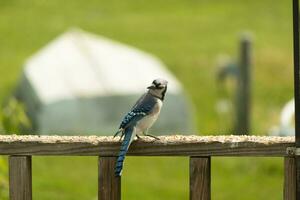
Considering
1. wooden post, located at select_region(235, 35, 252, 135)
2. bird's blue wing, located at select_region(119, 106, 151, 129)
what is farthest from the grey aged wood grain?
wooden post, located at select_region(235, 35, 252, 135)

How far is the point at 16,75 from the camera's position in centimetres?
1902

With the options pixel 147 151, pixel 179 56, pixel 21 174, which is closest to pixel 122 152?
pixel 147 151

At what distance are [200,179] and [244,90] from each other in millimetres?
12084

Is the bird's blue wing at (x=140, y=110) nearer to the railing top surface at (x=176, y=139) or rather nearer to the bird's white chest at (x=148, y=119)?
the bird's white chest at (x=148, y=119)

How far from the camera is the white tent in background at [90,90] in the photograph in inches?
599

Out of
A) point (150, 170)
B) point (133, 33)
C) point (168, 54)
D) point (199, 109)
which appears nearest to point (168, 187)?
point (150, 170)

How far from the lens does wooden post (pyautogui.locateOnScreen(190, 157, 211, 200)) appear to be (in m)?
4.26

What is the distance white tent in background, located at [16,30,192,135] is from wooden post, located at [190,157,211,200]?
10734mm

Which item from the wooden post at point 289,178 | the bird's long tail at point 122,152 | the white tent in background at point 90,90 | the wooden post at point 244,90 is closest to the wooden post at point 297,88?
the wooden post at point 289,178

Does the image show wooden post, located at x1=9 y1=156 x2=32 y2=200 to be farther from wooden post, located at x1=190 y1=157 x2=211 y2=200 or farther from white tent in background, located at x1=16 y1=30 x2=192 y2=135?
white tent in background, located at x1=16 y1=30 x2=192 y2=135

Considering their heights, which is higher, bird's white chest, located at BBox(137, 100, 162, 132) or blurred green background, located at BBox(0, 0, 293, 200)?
blurred green background, located at BBox(0, 0, 293, 200)

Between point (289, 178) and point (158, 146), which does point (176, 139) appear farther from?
point (289, 178)

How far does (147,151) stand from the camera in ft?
14.3

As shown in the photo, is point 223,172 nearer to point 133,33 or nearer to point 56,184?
point 56,184
